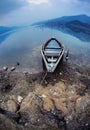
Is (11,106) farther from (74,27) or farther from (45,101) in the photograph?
(74,27)

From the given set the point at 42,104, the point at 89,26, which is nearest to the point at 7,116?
the point at 42,104

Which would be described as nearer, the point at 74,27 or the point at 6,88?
the point at 6,88

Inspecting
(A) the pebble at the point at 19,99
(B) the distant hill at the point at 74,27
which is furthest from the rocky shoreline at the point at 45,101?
(B) the distant hill at the point at 74,27

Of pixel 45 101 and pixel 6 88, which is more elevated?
pixel 6 88

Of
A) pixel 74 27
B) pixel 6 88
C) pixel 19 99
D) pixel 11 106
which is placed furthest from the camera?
pixel 74 27

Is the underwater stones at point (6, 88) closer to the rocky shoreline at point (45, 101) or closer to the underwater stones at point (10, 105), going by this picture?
the rocky shoreline at point (45, 101)

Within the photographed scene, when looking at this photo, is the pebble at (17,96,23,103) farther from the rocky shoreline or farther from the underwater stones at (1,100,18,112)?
the underwater stones at (1,100,18,112)

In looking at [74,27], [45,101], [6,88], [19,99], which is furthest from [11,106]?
[74,27]

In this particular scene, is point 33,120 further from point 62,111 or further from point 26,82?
point 26,82
